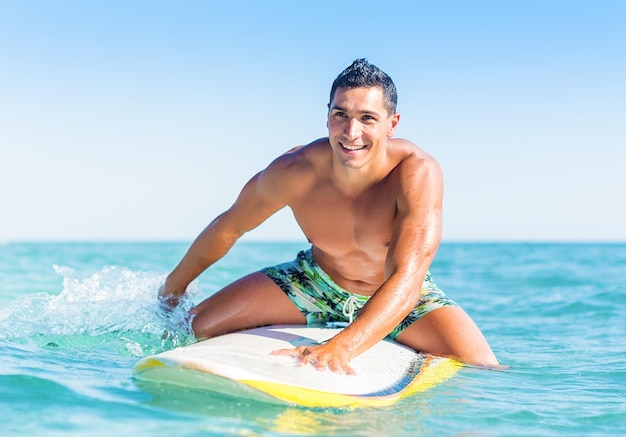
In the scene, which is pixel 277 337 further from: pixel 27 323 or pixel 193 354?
pixel 27 323

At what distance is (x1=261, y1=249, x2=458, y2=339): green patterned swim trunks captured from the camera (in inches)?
158

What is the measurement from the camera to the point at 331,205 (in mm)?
3723

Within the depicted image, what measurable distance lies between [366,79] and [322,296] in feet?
4.44

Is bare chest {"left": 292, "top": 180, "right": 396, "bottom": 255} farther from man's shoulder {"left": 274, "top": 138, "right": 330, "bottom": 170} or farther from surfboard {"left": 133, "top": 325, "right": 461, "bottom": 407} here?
surfboard {"left": 133, "top": 325, "right": 461, "bottom": 407}

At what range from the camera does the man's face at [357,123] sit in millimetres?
3344

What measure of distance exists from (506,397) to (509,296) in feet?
23.9

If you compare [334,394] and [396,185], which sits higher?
[396,185]

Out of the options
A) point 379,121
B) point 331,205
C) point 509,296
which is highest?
point 379,121

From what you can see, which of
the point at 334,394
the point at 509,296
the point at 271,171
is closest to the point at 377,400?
the point at 334,394

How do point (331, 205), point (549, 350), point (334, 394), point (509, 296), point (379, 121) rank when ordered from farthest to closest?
point (509, 296) < point (549, 350) < point (331, 205) < point (379, 121) < point (334, 394)

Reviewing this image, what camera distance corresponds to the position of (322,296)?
411cm

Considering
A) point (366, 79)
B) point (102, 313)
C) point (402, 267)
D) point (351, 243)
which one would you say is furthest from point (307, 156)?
point (102, 313)

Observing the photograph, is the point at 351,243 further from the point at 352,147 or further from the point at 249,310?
the point at 249,310

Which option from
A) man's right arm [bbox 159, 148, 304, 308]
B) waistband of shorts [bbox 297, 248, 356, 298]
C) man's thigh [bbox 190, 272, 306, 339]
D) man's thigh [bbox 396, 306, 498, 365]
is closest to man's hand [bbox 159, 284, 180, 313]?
man's right arm [bbox 159, 148, 304, 308]
